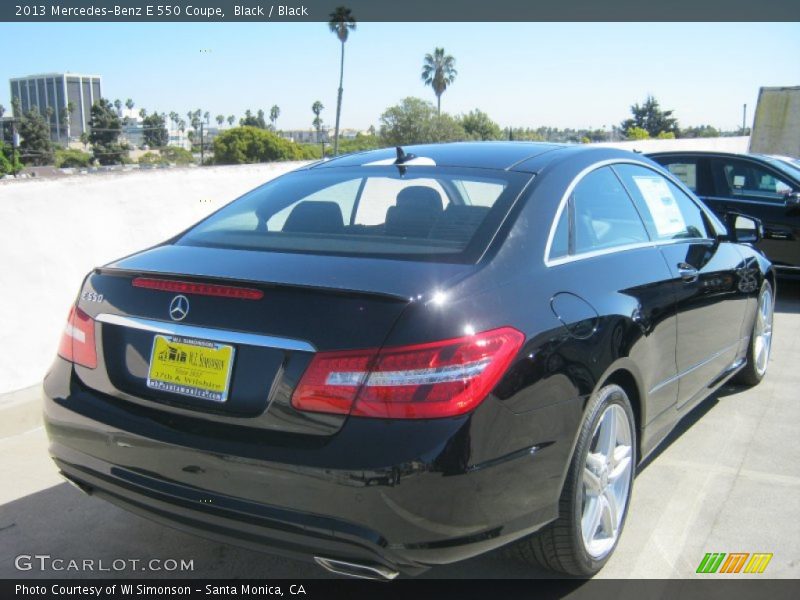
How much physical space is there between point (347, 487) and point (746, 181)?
816 cm

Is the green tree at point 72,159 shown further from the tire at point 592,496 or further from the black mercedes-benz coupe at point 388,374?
the tire at point 592,496

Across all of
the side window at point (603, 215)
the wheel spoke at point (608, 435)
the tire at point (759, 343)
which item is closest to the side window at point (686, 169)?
the tire at point (759, 343)

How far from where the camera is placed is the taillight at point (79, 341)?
2.71m

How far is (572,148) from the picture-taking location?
3.51m

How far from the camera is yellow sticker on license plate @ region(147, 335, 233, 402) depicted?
2.37 metres

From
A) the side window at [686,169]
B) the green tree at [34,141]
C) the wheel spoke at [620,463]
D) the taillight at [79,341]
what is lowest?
the green tree at [34,141]

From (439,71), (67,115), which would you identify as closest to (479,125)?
(439,71)

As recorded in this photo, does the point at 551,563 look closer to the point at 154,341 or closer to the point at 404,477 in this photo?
the point at 404,477

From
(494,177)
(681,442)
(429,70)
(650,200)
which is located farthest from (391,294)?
(429,70)

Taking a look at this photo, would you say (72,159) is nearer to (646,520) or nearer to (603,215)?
(603,215)

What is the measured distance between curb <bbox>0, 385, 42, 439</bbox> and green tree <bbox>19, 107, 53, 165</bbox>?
114m

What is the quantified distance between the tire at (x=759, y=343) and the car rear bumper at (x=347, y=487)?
3200 mm

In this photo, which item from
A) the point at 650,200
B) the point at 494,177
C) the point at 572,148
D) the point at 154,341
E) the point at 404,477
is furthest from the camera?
the point at 650,200

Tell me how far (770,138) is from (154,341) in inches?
798
